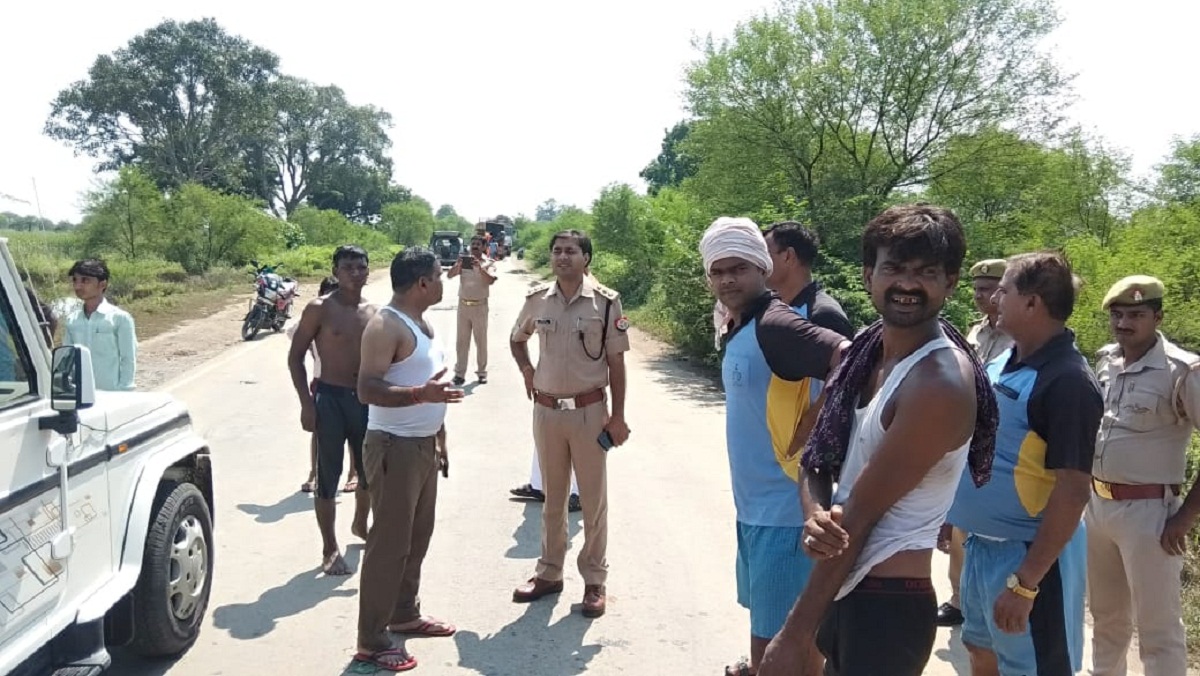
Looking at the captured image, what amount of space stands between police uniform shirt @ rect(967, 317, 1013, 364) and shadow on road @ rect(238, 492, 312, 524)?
4601 millimetres

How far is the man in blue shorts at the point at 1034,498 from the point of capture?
253cm

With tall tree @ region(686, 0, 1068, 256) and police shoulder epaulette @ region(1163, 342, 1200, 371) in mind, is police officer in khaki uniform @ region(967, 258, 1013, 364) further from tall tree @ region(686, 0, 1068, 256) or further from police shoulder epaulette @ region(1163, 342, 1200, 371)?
tall tree @ region(686, 0, 1068, 256)

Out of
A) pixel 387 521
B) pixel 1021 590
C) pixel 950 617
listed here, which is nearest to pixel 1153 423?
pixel 1021 590

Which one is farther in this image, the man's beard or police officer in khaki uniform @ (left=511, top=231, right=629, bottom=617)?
police officer in khaki uniform @ (left=511, top=231, right=629, bottom=617)

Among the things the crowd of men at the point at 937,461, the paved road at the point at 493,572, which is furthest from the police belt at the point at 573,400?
the crowd of men at the point at 937,461

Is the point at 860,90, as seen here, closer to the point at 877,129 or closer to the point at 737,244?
the point at 877,129

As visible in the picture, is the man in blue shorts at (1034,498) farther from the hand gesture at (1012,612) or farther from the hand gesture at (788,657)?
the hand gesture at (788,657)

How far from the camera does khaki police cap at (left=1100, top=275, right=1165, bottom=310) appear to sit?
3.30m

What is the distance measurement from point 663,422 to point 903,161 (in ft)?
29.6

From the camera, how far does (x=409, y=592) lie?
4.12 m

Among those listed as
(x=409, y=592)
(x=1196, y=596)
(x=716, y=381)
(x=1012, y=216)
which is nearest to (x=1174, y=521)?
(x=1196, y=596)

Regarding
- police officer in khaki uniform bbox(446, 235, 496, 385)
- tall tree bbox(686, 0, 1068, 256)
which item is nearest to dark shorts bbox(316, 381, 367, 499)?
police officer in khaki uniform bbox(446, 235, 496, 385)

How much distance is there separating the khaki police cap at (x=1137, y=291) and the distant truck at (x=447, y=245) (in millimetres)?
32961

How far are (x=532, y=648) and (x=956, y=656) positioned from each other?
80.3 inches
